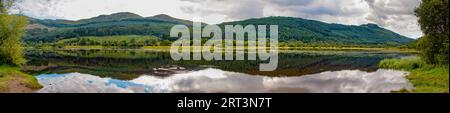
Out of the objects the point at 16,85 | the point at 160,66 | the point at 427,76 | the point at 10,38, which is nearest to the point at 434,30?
the point at 427,76

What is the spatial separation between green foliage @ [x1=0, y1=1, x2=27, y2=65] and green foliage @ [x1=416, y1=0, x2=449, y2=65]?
4858 centimetres

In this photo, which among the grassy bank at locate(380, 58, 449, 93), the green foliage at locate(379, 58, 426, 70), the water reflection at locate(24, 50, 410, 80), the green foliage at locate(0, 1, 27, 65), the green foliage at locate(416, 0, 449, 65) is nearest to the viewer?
the grassy bank at locate(380, 58, 449, 93)

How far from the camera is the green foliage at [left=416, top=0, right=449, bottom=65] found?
42281 mm

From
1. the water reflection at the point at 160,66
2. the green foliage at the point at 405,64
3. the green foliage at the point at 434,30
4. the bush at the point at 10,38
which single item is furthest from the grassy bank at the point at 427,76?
the bush at the point at 10,38

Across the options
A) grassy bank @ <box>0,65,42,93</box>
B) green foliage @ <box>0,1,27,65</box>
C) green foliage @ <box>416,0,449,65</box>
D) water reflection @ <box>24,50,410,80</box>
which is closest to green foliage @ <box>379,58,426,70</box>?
water reflection @ <box>24,50,410,80</box>

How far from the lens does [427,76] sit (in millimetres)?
41469

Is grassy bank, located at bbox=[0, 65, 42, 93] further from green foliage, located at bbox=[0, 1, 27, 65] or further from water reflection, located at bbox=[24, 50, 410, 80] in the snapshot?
green foliage, located at bbox=[0, 1, 27, 65]

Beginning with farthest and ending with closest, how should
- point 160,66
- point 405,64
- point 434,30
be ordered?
point 160,66 → point 405,64 → point 434,30

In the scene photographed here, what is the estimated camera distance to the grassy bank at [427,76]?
108 feet

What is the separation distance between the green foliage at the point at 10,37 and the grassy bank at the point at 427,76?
4698 cm

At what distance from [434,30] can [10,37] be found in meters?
50.5

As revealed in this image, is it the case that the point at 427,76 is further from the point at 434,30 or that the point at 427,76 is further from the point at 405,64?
the point at 405,64
